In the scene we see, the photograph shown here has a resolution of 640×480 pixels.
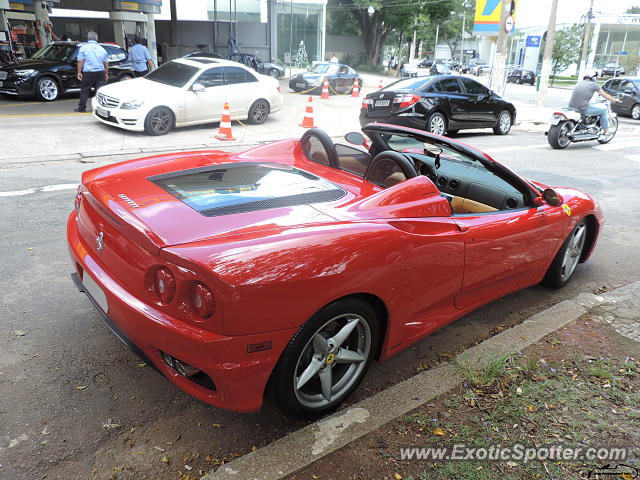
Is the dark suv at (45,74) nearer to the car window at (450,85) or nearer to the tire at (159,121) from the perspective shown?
the tire at (159,121)

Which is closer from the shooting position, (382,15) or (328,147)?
(328,147)

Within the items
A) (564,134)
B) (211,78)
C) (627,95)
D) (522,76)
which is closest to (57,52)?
(211,78)

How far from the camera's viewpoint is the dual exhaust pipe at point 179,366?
7.58 feet

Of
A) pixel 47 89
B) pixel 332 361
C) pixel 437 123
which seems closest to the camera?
pixel 332 361

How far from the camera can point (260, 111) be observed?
43.3 ft

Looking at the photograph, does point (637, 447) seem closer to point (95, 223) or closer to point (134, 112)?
point (95, 223)

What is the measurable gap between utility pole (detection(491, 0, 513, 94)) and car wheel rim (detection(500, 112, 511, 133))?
234 inches

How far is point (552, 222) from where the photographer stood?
3.89 meters

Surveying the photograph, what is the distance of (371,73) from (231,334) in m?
52.6

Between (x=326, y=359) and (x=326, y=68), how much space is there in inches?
832


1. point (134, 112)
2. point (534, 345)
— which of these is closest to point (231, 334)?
point (534, 345)

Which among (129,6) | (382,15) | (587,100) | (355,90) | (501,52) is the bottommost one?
(355,90)

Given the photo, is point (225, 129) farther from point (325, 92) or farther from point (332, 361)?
point (325, 92)

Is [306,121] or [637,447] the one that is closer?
[637,447]
